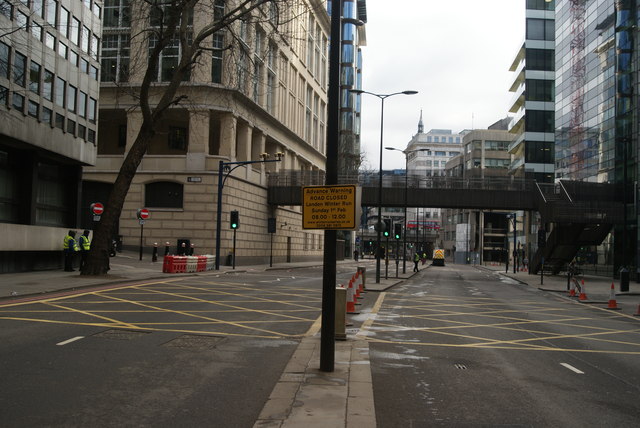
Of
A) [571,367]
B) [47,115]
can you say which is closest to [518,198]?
[47,115]

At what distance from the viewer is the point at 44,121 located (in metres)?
25.1

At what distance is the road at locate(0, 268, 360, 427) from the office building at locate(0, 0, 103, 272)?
10.2m

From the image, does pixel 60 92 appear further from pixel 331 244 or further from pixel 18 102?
pixel 331 244

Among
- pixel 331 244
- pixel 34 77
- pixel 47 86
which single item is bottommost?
pixel 331 244

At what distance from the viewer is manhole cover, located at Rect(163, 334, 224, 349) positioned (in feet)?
30.9

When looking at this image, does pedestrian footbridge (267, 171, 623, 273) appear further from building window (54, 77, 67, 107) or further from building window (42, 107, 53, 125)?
building window (42, 107, 53, 125)

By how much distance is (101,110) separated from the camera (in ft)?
148

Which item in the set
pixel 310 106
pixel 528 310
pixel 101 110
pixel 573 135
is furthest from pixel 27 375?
pixel 310 106

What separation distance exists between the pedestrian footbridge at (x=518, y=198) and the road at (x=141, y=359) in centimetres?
2547

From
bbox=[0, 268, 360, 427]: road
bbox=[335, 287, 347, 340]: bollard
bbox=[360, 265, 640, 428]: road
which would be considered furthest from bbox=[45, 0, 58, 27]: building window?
bbox=[335, 287, 347, 340]: bollard

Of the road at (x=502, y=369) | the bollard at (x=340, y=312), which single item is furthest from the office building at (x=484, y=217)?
the bollard at (x=340, y=312)

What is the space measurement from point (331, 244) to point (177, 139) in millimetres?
41691

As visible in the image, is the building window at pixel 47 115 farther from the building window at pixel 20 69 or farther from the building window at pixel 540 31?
the building window at pixel 540 31

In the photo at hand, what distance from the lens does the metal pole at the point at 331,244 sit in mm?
7320
